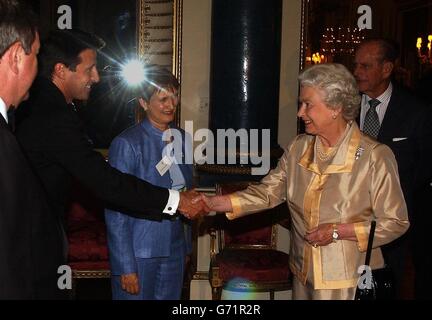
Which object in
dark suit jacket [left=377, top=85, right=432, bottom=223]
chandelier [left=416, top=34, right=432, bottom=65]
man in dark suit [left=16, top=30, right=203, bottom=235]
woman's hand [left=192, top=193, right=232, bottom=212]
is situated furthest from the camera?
chandelier [left=416, top=34, right=432, bottom=65]

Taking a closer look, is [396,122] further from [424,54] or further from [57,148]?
[424,54]

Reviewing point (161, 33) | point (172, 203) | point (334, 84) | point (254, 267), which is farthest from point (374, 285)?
point (161, 33)

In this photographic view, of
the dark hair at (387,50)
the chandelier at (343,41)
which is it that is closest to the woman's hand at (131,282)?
the dark hair at (387,50)

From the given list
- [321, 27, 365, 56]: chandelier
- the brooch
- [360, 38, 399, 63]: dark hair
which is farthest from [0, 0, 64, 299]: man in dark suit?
[321, 27, 365, 56]: chandelier

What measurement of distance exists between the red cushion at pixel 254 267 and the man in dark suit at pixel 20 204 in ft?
8.98

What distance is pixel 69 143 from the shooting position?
2961 millimetres

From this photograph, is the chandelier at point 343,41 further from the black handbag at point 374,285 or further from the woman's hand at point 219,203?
the black handbag at point 374,285

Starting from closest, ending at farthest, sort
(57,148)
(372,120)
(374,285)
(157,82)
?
1. (374,285)
2. (57,148)
3. (157,82)
4. (372,120)

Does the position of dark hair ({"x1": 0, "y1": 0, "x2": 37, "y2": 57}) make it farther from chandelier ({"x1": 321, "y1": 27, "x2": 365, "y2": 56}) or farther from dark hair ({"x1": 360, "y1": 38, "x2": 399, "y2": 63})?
chandelier ({"x1": 321, "y1": 27, "x2": 365, "y2": 56})

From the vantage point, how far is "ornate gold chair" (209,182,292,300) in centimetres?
472

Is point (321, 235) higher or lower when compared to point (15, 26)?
lower

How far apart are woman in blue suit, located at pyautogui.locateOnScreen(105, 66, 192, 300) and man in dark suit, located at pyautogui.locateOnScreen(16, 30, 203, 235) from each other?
0.10 meters

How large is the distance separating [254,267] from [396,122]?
1520 millimetres
